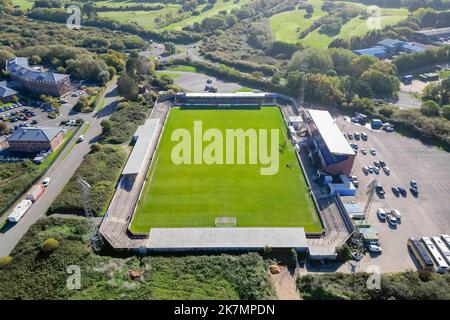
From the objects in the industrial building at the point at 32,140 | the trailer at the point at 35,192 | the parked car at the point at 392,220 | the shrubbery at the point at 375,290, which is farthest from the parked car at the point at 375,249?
the industrial building at the point at 32,140

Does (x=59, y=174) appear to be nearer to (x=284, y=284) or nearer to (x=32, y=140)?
(x=32, y=140)

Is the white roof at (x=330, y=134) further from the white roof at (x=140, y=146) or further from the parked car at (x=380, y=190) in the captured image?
the white roof at (x=140, y=146)

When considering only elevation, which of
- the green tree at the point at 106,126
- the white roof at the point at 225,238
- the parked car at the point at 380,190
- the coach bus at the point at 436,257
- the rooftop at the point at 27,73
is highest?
the rooftop at the point at 27,73

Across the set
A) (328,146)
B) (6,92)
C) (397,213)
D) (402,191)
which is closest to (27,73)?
(6,92)

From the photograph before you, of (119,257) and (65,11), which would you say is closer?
(119,257)

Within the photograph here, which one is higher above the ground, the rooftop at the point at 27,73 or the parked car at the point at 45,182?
the rooftop at the point at 27,73

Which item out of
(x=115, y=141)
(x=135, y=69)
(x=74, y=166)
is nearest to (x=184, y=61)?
(x=135, y=69)

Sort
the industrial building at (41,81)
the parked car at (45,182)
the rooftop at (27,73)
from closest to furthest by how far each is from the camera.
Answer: the parked car at (45,182), the industrial building at (41,81), the rooftop at (27,73)
